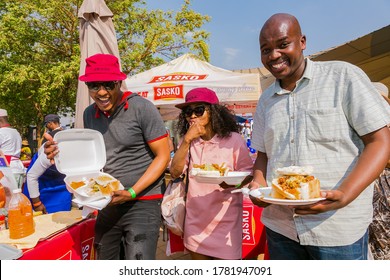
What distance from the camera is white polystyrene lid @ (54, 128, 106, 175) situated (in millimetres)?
2311

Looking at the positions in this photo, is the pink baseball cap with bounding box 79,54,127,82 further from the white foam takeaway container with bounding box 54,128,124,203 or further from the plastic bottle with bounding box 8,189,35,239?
the plastic bottle with bounding box 8,189,35,239

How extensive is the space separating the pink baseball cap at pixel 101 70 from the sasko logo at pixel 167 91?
429cm

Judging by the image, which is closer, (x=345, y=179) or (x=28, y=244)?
(x=345, y=179)

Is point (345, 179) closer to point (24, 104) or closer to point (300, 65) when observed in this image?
point (300, 65)

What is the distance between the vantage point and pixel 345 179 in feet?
4.76

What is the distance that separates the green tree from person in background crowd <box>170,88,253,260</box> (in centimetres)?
1096

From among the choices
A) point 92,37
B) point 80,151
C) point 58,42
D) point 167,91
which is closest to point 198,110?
point 80,151

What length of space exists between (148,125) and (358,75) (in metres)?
1.39

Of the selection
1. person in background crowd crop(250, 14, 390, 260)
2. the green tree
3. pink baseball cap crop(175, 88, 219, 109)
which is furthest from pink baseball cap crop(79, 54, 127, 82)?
the green tree

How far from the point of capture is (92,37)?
416 cm

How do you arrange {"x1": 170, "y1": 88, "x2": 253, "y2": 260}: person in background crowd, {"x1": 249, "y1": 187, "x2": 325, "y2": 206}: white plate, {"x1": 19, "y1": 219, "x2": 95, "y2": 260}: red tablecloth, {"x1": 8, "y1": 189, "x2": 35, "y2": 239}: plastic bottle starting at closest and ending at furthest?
{"x1": 249, "y1": 187, "x2": 325, "y2": 206}: white plate
{"x1": 19, "y1": 219, "x2": 95, "y2": 260}: red tablecloth
{"x1": 8, "y1": 189, "x2": 35, "y2": 239}: plastic bottle
{"x1": 170, "y1": 88, "x2": 253, "y2": 260}: person in background crowd

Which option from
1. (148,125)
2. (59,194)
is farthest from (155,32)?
(148,125)

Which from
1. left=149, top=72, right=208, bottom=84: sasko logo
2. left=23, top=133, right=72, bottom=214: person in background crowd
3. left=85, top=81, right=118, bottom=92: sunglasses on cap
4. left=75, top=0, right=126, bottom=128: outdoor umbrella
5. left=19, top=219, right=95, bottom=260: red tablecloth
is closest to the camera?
left=19, top=219, right=95, bottom=260: red tablecloth
